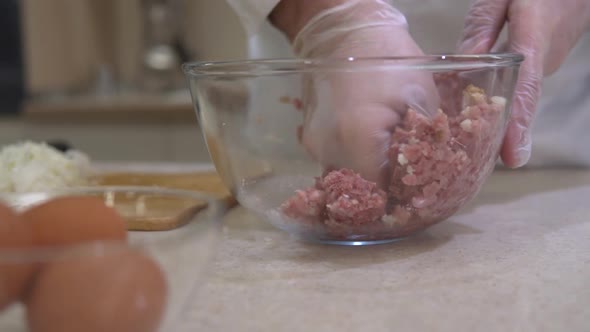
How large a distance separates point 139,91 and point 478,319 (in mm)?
2243

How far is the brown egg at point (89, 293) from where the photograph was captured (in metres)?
0.30

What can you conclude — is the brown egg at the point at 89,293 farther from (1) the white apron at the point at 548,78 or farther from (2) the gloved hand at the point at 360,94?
(1) the white apron at the point at 548,78

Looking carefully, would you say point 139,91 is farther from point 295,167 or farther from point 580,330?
point 580,330

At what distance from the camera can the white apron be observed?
0.98 metres

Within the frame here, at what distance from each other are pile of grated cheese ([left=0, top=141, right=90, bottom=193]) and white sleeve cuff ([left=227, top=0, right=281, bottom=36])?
1.03 feet

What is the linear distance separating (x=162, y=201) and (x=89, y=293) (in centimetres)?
24

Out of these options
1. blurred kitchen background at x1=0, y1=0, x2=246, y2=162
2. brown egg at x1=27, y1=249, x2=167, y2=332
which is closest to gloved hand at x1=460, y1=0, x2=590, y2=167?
brown egg at x1=27, y1=249, x2=167, y2=332

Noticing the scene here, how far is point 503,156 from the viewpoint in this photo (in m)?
0.64

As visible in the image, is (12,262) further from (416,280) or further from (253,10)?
(253,10)

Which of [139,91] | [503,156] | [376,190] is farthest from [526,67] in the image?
[139,91]

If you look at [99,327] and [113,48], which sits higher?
[99,327]

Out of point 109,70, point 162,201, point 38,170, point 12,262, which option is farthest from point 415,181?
point 109,70

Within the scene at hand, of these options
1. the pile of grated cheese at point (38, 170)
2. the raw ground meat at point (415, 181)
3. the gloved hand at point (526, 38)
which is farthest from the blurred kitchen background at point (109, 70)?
the raw ground meat at point (415, 181)

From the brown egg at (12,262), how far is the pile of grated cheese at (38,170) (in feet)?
1.44
